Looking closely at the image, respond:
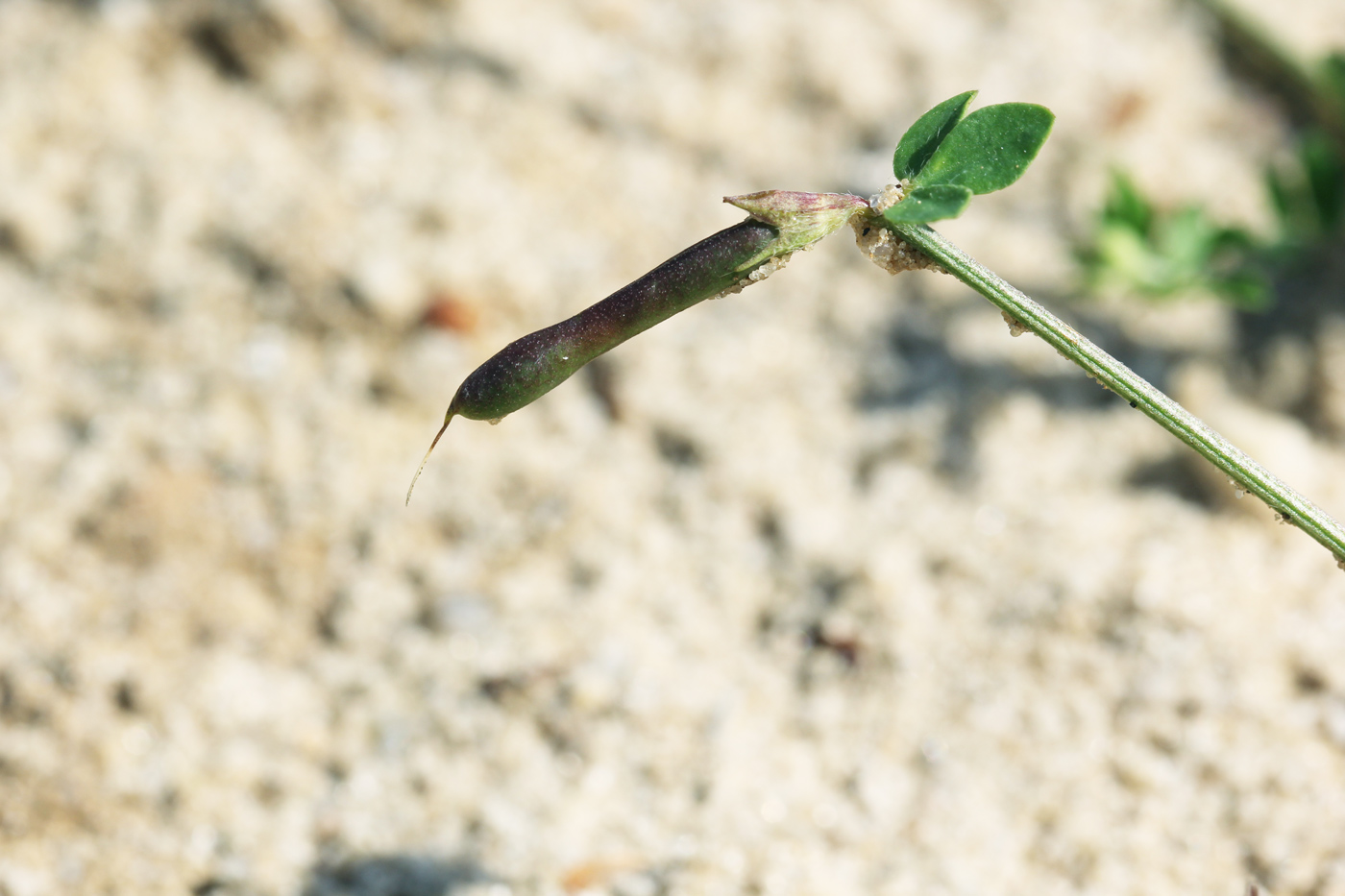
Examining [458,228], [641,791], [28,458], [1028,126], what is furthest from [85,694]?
[1028,126]

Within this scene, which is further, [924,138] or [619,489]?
[619,489]

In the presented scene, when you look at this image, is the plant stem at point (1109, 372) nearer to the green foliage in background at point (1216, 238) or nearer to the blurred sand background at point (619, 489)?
the blurred sand background at point (619, 489)

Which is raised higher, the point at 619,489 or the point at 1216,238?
the point at 1216,238

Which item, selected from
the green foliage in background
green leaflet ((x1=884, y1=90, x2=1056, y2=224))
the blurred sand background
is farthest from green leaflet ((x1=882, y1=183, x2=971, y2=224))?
the green foliage in background

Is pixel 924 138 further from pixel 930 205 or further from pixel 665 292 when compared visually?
pixel 665 292

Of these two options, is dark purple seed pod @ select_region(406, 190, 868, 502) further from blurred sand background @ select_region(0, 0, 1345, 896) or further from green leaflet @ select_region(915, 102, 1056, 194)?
blurred sand background @ select_region(0, 0, 1345, 896)

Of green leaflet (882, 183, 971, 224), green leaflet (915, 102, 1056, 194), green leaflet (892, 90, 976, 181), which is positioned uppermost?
green leaflet (892, 90, 976, 181)

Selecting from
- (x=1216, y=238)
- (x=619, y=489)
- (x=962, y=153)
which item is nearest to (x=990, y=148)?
(x=962, y=153)

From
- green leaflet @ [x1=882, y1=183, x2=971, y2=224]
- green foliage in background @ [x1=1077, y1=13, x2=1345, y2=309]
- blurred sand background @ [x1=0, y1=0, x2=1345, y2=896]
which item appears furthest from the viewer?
green foliage in background @ [x1=1077, y1=13, x2=1345, y2=309]
